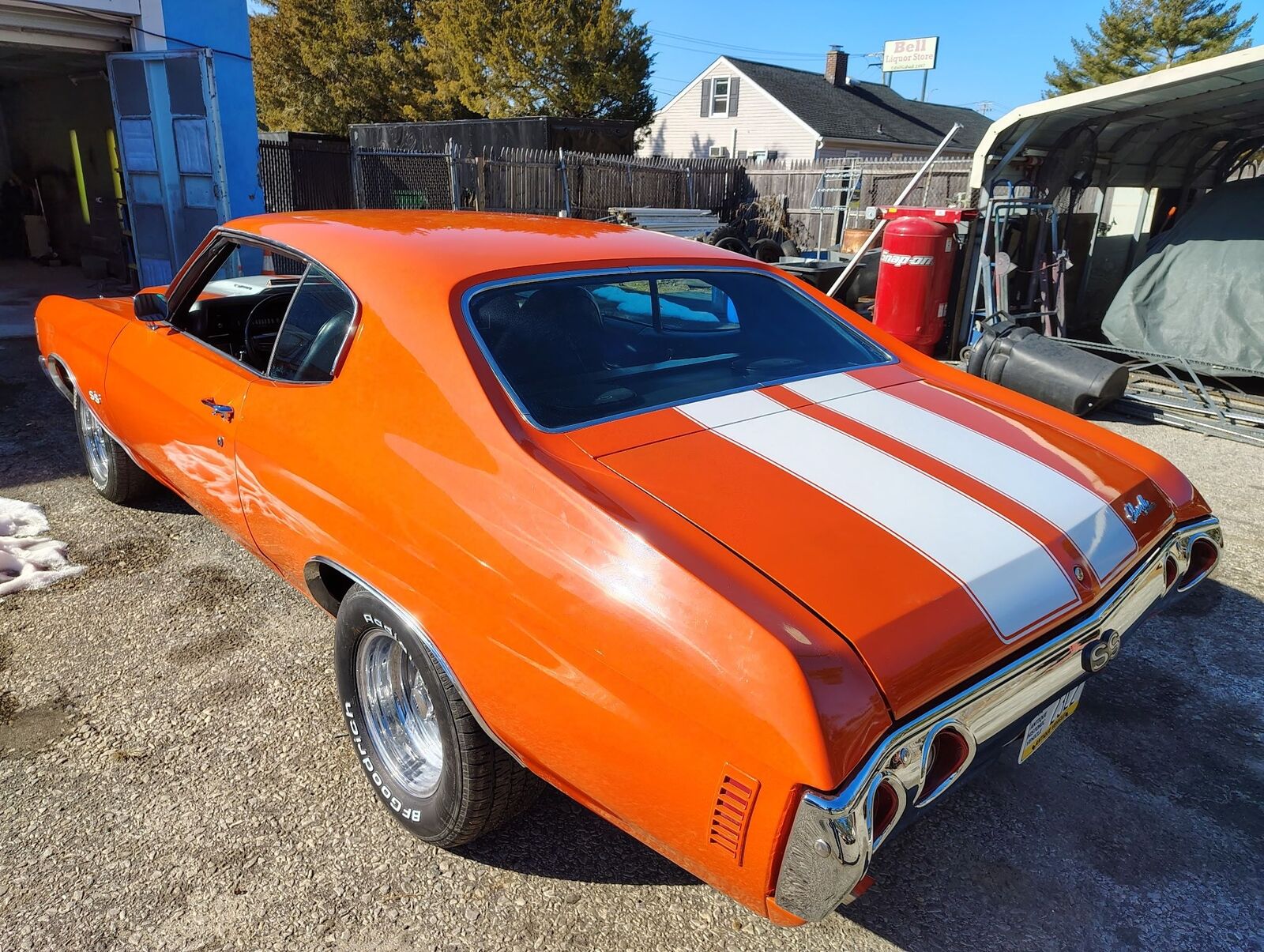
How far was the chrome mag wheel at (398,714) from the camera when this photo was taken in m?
2.23

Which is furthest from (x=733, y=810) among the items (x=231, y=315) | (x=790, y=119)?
(x=790, y=119)

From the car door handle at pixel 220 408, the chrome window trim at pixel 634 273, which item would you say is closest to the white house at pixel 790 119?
the chrome window trim at pixel 634 273

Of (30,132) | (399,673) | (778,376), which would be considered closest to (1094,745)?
(778,376)

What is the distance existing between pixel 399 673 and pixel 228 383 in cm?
117

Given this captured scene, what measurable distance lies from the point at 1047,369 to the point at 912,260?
2416mm

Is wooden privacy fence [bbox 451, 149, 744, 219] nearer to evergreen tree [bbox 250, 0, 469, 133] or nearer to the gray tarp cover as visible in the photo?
the gray tarp cover

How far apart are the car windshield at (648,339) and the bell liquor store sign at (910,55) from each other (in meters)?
45.0

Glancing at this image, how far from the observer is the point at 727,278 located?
116 inches

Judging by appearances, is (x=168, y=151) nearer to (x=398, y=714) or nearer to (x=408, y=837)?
(x=398, y=714)

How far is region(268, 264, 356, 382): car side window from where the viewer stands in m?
2.37

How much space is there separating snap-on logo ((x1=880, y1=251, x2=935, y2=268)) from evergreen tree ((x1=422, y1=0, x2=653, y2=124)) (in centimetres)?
2003

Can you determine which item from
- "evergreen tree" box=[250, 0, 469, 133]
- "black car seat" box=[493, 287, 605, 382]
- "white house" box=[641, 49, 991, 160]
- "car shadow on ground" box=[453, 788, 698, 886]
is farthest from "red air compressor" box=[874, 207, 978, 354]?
"evergreen tree" box=[250, 0, 469, 133]

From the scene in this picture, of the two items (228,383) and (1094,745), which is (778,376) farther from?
(228,383)

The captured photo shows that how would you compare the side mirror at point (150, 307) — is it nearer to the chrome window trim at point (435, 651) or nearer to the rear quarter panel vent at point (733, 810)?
the chrome window trim at point (435, 651)
